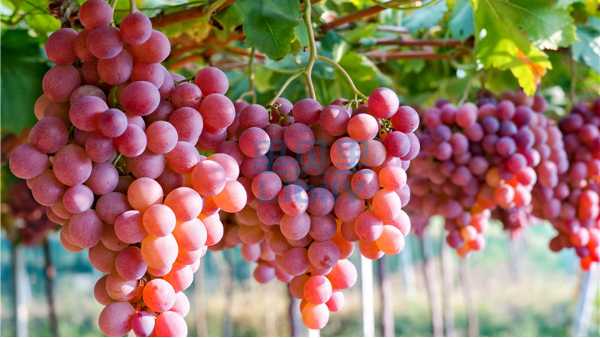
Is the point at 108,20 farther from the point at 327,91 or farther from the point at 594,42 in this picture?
the point at 594,42

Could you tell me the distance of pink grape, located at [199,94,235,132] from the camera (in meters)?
0.43

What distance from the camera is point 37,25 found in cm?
89

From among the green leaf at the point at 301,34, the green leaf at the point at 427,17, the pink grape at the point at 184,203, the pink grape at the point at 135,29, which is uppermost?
the pink grape at the point at 135,29

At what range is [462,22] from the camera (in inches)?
39.8

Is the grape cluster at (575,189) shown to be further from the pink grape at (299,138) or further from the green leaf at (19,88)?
the green leaf at (19,88)

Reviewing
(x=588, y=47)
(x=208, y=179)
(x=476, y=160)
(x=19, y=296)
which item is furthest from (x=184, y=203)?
(x=19, y=296)

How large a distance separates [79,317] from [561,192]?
529 cm

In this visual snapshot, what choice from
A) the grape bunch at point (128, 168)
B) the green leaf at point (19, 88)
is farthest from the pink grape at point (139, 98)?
the green leaf at point (19, 88)

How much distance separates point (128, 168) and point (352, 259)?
483cm

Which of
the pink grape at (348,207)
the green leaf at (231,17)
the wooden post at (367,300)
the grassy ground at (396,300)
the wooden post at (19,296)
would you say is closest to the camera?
the pink grape at (348,207)

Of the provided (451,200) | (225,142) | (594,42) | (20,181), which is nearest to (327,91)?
(451,200)

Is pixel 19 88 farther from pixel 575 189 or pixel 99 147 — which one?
pixel 575 189

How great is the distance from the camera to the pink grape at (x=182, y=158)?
1.35 ft

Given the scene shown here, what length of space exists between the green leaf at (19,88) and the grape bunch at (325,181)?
45 cm
